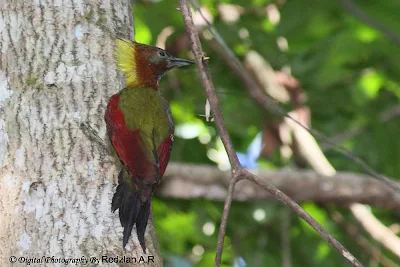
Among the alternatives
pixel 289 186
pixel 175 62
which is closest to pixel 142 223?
pixel 175 62

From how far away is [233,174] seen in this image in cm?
265

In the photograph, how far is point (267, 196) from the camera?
18.0ft

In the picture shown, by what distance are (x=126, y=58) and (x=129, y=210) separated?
76 centimetres

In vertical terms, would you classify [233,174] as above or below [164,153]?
above

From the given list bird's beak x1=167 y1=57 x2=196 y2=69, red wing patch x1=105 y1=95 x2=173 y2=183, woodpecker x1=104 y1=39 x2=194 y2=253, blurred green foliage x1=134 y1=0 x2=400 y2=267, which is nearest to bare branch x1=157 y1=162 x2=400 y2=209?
blurred green foliage x1=134 y1=0 x2=400 y2=267

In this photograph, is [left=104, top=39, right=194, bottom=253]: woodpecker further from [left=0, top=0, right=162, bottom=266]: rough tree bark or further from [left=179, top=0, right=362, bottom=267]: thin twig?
[left=179, top=0, right=362, bottom=267]: thin twig

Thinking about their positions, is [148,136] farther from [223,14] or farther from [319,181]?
[223,14]

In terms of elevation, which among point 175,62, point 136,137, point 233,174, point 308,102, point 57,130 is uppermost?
point 233,174

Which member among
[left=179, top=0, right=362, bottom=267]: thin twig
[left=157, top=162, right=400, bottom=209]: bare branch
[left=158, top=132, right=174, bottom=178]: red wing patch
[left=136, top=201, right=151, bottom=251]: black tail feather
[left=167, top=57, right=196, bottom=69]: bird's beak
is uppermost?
[left=179, top=0, right=362, bottom=267]: thin twig

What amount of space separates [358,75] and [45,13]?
378 centimetres

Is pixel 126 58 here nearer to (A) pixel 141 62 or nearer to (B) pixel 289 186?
(A) pixel 141 62

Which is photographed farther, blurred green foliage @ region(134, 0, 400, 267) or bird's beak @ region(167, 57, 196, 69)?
blurred green foliage @ region(134, 0, 400, 267)

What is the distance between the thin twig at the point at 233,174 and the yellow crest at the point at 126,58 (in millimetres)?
303

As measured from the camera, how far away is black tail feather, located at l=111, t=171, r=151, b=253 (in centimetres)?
266
